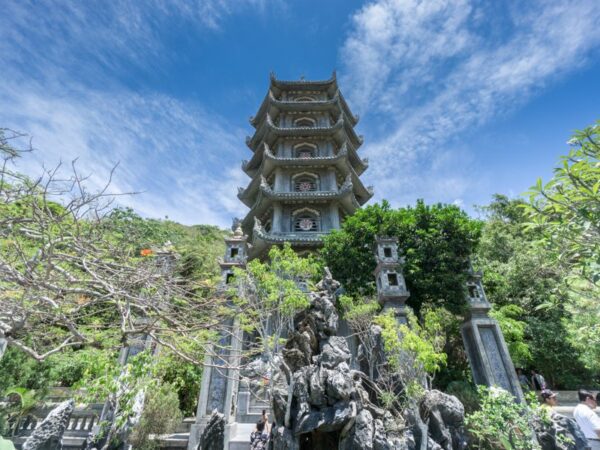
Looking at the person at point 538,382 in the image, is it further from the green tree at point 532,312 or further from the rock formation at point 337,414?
the rock formation at point 337,414

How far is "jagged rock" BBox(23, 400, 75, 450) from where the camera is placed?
524 cm

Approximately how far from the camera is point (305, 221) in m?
14.7

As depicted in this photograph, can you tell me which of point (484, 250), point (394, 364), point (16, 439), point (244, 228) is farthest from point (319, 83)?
point (16, 439)

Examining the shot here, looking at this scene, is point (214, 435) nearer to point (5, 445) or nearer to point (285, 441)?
point (285, 441)

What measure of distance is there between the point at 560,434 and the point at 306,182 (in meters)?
13.7

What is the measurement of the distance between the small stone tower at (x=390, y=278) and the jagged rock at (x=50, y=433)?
786cm

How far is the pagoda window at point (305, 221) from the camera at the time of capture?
47.7 ft

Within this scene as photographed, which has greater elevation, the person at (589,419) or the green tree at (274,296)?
the green tree at (274,296)

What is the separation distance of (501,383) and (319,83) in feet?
59.3

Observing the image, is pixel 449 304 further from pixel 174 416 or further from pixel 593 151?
pixel 174 416

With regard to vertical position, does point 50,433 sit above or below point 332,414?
below

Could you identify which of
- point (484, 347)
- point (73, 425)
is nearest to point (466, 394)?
point (484, 347)

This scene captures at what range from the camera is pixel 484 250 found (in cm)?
1574

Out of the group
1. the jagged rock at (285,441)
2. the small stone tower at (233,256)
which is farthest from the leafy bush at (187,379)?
the jagged rock at (285,441)
